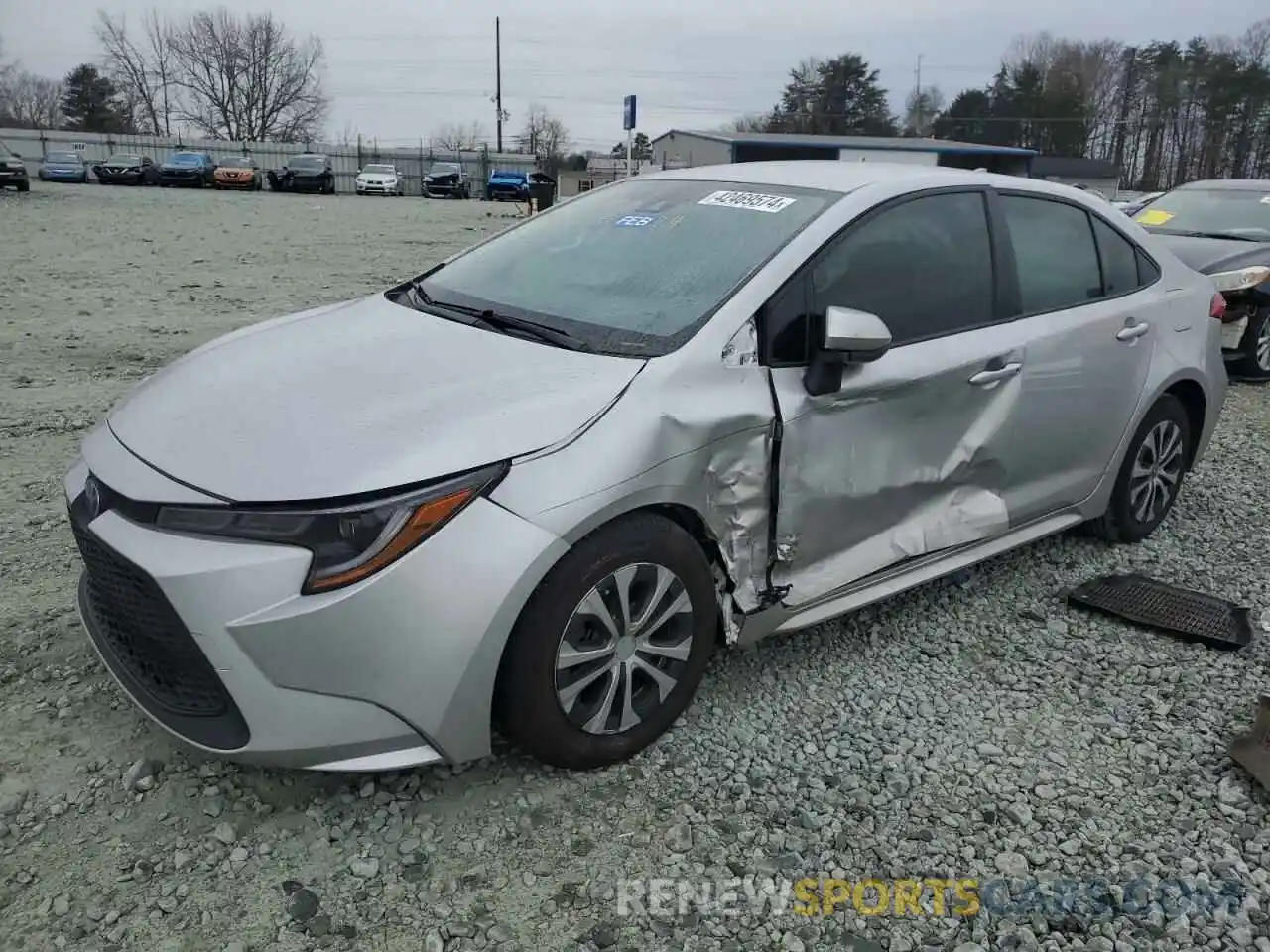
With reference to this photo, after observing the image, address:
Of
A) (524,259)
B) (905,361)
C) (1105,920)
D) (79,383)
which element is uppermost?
(524,259)

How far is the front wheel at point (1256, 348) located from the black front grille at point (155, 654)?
28.1ft

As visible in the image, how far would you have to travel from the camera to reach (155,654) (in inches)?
94.0

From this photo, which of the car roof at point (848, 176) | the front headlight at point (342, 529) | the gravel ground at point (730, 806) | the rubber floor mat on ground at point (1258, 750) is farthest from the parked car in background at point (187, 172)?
the rubber floor mat on ground at point (1258, 750)

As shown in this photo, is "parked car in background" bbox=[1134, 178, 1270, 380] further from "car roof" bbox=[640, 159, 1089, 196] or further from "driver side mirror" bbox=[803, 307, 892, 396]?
"driver side mirror" bbox=[803, 307, 892, 396]

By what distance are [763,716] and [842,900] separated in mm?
756

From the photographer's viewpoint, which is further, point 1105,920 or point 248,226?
point 248,226

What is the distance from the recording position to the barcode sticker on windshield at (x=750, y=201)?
3277 mm

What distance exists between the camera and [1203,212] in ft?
30.1

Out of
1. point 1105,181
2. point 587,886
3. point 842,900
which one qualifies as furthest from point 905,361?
point 1105,181

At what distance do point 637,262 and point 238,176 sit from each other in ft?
124

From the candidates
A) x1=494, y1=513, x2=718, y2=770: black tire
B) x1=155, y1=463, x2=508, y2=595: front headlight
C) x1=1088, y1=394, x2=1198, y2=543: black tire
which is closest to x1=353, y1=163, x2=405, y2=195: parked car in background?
x1=1088, y1=394, x2=1198, y2=543: black tire

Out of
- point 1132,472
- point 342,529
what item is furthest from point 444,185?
point 342,529

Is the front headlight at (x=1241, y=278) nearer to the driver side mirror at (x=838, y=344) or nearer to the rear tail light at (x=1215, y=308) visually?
the rear tail light at (x=1215, y=308)

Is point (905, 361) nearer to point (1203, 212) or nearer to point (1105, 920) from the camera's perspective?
point (1105, 920)
